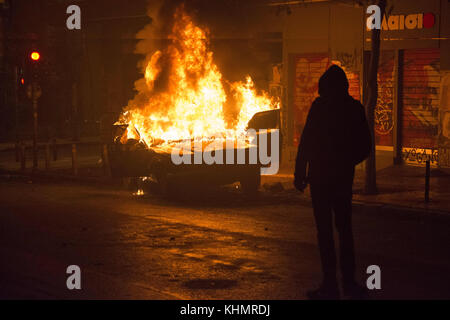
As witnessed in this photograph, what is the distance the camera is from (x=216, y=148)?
14031mm

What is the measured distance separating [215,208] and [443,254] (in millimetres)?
4759

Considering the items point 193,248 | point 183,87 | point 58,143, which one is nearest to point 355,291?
point 193,248

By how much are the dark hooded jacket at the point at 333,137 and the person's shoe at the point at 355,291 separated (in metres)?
0.95

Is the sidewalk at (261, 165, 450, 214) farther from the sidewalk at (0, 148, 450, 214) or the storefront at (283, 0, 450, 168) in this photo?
the storefront at (283, 0, 450, 168)

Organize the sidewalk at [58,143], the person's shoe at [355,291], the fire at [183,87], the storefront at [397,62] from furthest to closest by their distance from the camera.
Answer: the sidewalk at [58,143], the fire at [183,87], the storefront at [397,62], the person's shoe at [355,291]

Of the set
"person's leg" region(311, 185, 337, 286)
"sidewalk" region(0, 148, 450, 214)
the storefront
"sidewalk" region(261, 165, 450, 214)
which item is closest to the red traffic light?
"sidewalk" region(0, 148, 450, 214)

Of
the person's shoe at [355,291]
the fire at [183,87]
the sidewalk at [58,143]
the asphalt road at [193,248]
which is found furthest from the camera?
the sidewalk at [58,143]

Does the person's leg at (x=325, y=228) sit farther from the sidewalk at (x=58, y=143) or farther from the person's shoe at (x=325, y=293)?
the sidewalk at (x=58, y=143)

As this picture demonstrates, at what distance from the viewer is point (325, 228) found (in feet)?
21.5

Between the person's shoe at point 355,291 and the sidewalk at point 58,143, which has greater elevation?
the person's shoe at point 355,291

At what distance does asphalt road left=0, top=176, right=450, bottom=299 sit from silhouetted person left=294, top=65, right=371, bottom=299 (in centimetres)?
38

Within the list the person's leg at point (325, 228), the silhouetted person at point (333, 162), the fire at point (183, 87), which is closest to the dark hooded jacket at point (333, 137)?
the silhouetted person at point (333, 162)

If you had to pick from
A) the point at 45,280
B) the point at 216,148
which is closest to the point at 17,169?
the point at 216,148

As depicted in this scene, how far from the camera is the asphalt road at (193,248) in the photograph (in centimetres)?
705
